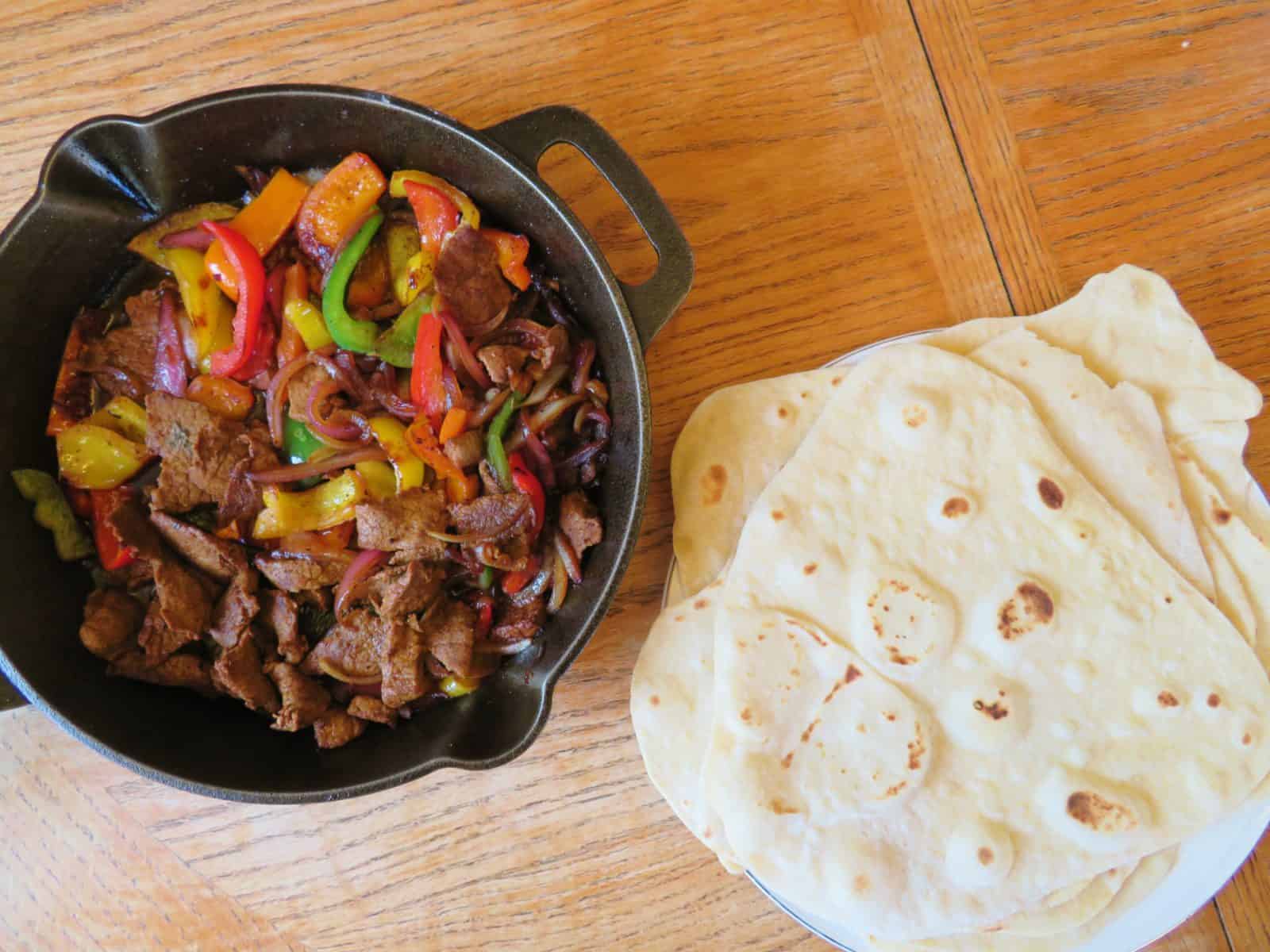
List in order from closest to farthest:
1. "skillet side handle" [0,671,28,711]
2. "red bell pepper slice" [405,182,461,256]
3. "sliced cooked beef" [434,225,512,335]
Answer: "skillet side handle" [0,671,28,711], "sliced cooked beef" [434,225,512,335], "red bell pepper slice" [405,182,461,256]

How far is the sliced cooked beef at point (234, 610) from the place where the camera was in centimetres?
212

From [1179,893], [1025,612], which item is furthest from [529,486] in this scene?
[1179,893]

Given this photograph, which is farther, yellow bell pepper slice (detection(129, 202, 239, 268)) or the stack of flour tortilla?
yellow bell pepper slice (detection(129, 202, 239, 268))

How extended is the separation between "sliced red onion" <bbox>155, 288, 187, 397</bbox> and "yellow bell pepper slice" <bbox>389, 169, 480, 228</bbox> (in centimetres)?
63

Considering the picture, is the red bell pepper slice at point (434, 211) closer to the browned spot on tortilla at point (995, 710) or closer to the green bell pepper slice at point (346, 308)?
the green bell pepper slice at point (346, 308)

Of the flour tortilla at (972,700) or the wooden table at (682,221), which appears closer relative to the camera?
the flour tortilla at (972,700)

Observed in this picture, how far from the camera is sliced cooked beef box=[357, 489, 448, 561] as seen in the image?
2006 millimetres

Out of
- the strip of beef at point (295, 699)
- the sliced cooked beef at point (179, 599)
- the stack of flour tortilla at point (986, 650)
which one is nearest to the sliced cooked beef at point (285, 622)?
the strip of beef at point (295, 699)

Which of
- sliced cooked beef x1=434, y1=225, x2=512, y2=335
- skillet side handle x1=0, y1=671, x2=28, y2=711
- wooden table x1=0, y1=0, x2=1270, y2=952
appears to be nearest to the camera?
skillet side handle x1=0, y1=671, x2=28, y2=711

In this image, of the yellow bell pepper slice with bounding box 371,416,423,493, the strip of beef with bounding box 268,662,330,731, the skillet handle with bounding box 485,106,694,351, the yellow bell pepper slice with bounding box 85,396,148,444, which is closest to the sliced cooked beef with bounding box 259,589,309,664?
the strip of beef with bounding box 268,662,330,731

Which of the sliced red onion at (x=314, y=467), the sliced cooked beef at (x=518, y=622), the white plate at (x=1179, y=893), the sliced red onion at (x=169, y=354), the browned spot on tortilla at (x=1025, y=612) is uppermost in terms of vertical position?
the sliced red onion at (x=169, y=354)

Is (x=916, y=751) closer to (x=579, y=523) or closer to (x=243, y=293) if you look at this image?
(x=579, y=523)

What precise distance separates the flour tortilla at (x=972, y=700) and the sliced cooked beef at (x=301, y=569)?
3.11 ft

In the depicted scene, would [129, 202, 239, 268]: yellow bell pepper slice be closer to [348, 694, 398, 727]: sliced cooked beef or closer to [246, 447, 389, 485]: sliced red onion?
[246, 447, 389, 485]: sliced red onion
